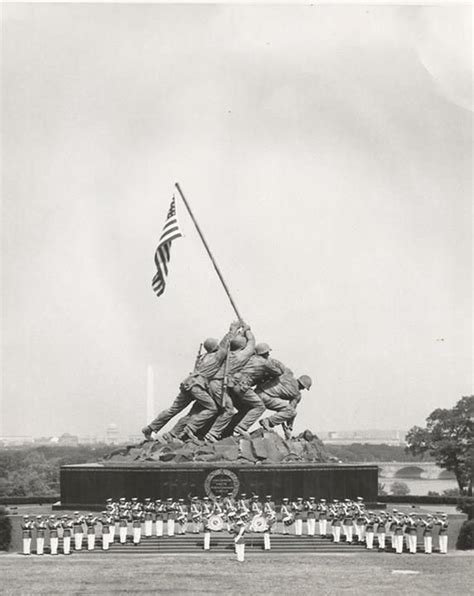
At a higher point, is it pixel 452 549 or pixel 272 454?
pixel 272 454

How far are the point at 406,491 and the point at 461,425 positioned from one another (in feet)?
56.6

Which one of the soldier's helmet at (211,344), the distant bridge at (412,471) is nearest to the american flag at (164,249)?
the soldier's helmet at (211,344)

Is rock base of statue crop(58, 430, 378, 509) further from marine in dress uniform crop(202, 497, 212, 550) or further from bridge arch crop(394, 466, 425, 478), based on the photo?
bridge arch crop(394, 466, 425, 478)

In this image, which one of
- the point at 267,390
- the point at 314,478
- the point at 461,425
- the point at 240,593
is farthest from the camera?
the point at 461,425

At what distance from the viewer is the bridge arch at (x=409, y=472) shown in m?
83.9

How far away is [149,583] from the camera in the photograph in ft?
58.4

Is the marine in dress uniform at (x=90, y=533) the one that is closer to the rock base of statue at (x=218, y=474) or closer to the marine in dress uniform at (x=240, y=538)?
the marine in dress uniform at (x=240, y=538)

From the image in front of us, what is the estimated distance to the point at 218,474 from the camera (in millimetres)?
26891

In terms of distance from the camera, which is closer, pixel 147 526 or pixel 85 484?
pixel 147 526

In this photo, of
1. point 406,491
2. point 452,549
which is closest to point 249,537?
point 452,549

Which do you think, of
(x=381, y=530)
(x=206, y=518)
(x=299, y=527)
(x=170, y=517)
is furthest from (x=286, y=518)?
(x=170, y=517)

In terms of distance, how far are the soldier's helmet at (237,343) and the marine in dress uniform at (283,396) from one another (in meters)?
1.29

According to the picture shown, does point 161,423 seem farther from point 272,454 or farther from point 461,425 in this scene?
point 461,425

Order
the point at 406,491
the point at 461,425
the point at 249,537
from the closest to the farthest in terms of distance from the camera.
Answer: the point at 249,537 < the point at 461,425 < the point at 406,491
